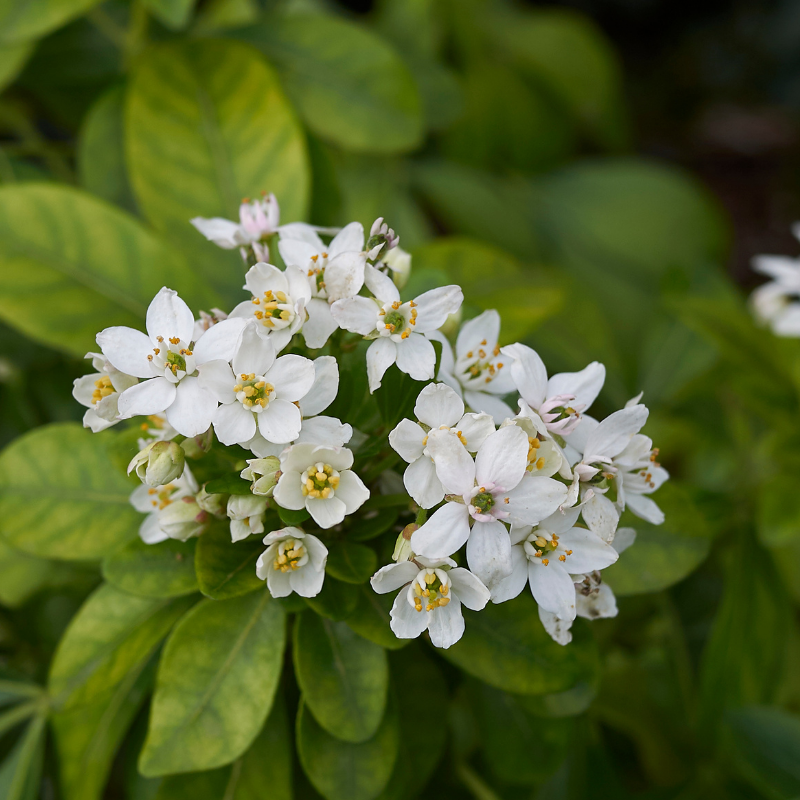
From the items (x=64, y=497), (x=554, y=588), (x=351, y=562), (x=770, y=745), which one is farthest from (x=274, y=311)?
(x=770, y=745)

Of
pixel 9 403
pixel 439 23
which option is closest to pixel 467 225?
pixel 439 23

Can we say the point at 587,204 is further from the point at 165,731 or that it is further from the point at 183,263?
the point at 165,731

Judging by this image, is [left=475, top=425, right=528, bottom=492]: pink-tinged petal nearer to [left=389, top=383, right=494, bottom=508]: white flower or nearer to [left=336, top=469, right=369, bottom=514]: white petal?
[left=389, top=383, right=494, bottom=508]: white flower

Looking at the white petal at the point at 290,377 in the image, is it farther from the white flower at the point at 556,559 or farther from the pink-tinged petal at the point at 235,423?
the white flower at the point at 556,559

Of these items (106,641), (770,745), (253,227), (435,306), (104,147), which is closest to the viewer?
(435,306)

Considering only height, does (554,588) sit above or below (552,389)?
below

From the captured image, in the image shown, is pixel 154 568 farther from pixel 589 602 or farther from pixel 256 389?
pixel 589 602
